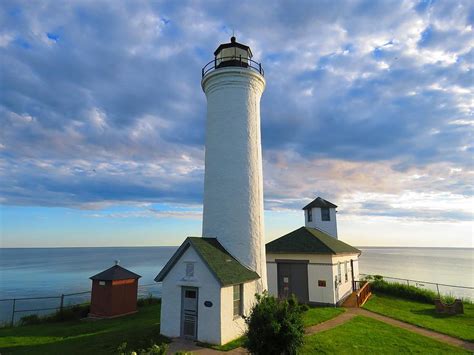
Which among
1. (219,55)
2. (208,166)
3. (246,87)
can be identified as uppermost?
(219,55)

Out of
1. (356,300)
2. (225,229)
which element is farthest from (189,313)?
(356,300)

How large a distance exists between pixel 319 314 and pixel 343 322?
1.55m

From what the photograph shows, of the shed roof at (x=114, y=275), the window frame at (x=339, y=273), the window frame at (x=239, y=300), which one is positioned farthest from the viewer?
the window frame at (x=339, y=273)

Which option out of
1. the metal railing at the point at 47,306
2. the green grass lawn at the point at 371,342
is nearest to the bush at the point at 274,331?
the green grass lawn at the point at 371,342

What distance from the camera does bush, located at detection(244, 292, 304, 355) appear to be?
9242 millimetres

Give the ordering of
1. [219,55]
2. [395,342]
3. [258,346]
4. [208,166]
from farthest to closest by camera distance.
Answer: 1. [219,55]
2. [208,166]
3. [395,342]
4. [258,346]

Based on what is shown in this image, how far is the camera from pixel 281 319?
31.0 ft

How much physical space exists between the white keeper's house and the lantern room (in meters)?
11.8

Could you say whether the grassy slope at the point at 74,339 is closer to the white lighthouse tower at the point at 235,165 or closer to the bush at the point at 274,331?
the bush at the point at 274,331

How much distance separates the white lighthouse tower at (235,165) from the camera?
14891mm

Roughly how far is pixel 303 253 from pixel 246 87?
1070cm

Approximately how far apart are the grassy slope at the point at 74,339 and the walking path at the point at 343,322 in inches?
42.8

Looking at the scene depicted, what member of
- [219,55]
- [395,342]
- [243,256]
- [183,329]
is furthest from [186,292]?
[219,55]

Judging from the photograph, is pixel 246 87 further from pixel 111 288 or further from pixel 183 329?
pixel 111 288
